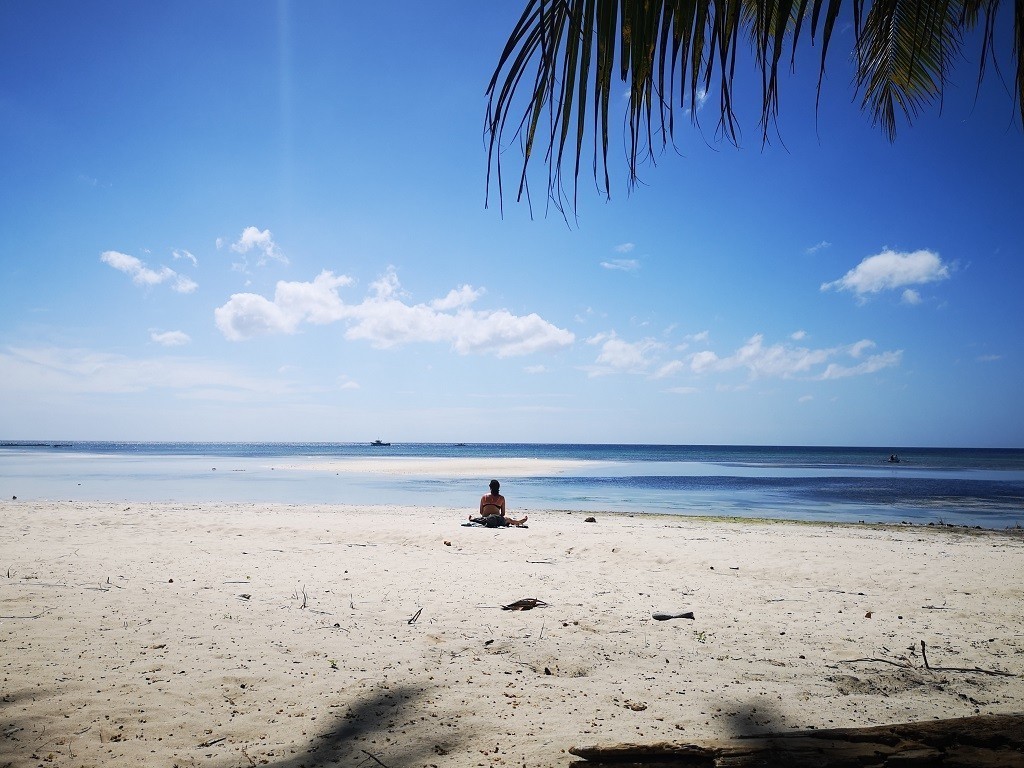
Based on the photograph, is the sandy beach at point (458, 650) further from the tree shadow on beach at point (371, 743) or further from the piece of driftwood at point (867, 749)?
the piece of driftwood at point (867, 749)

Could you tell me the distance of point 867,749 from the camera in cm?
198

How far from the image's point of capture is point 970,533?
1409 cm

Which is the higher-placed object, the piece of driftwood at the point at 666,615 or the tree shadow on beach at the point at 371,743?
the tree shadow on beach at the point at 371,743

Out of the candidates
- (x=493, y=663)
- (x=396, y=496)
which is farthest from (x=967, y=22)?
(x=396, y=496)

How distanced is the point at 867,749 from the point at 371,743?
240 cm

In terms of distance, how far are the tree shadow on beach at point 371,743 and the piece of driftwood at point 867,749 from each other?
1188mm

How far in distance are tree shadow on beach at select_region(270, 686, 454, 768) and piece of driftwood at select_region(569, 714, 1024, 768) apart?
1.19m

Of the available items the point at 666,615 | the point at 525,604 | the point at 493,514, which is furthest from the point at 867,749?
the point at 493,514

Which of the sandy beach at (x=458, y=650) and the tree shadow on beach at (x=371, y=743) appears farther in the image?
→ the sandy beach at (x=458, y=650)

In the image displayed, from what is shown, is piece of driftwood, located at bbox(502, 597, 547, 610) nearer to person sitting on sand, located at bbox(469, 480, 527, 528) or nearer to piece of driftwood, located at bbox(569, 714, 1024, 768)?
piece of driftwood, located at bbox(569, 714, 1024, 768)

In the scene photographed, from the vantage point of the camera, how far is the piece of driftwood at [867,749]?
1876 millimetres

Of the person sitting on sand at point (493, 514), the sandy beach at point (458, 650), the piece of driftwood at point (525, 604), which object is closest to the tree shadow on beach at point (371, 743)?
the sandy beach at point (458, 650)

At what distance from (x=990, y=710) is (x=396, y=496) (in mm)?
20998

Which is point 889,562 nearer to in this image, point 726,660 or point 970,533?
point 726,660
